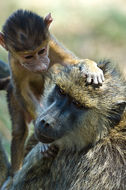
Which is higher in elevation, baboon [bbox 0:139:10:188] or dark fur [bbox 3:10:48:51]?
dark fur [bbox 3:10:48:51]

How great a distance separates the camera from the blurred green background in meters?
11.6

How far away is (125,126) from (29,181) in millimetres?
1063

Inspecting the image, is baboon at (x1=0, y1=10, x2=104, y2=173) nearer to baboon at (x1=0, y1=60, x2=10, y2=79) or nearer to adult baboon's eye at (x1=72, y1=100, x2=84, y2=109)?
adult baboon's eye at (x1=72, y1=100, x2=84, y2=109)

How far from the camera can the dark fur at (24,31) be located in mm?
4836

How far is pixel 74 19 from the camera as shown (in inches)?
496

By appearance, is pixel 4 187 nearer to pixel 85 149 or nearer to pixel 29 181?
pixel 29 181

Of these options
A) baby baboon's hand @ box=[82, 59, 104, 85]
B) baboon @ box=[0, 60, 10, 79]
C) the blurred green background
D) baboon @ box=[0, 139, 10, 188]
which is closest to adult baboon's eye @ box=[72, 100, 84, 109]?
baby baboon's hand @ box=[82, 59, 104, 85]

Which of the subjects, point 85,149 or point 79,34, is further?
point 79,34

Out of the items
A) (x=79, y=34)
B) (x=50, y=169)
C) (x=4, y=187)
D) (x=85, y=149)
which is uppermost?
(x=79, y=34)

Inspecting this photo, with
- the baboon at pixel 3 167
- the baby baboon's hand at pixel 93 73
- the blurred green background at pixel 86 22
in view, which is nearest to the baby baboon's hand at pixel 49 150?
the baby baboon's hand at pixel 93 73

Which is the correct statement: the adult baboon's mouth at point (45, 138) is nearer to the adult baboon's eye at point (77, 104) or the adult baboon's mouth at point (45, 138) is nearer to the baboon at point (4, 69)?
the adult baboon's eye at point (77, 104)

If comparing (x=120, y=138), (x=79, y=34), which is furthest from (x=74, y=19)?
(x=120, y=138)

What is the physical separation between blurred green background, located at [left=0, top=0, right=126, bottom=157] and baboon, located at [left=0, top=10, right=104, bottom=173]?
572cm

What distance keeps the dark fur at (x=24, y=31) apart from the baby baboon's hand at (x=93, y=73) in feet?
2.14
